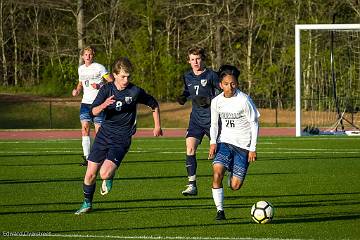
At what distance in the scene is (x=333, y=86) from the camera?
34.9 metres

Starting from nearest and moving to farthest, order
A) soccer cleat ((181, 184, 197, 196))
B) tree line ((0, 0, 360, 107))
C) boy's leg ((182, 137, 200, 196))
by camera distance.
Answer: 1. soccer cleat ((181, 184, 197, 196))
2. boy's leg ((182, 137, 200, 196))
3. tree line ((0, 0, 360, 107))

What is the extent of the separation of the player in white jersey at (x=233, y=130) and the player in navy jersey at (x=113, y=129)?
85cm

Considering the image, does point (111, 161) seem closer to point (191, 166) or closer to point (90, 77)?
point (191, 166)

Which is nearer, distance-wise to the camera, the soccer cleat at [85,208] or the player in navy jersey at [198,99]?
the soccer cleat at [85,208]

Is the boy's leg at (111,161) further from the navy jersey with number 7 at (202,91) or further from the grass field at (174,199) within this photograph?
the navy jersey with number 7 at (202,91)

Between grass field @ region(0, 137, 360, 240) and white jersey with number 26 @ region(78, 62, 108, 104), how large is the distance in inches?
56.4

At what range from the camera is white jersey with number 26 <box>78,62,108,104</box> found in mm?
19391

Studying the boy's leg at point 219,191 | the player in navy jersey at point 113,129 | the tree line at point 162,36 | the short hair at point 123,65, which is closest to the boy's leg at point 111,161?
the player in navy jersey at point 113,129

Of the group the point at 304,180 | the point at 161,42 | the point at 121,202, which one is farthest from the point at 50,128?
the point at 121,202

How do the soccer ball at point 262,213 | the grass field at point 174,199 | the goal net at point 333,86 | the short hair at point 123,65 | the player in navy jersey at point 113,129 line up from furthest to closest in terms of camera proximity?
1. the goal net at point 333,86
2. the player in navy jersey at point 113,129
3. the short hair at point 123,65
4. the soccer ball at point 262,213
5. the grass field at point 174,199

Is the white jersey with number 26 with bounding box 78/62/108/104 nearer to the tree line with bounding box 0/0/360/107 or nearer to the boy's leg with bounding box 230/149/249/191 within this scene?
the boy's leg with bounding box 230/149/249/191

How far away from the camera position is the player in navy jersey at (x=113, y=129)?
Answer: 12.2 meters

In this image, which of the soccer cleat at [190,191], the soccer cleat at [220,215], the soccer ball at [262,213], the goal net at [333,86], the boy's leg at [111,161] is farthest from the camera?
the goal net at [333,86]

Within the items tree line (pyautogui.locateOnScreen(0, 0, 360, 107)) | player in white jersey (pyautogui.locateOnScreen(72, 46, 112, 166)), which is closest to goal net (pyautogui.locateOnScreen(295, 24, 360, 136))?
tree line (pyautogui.locateOnScreen(0, 0, 360, 107))
